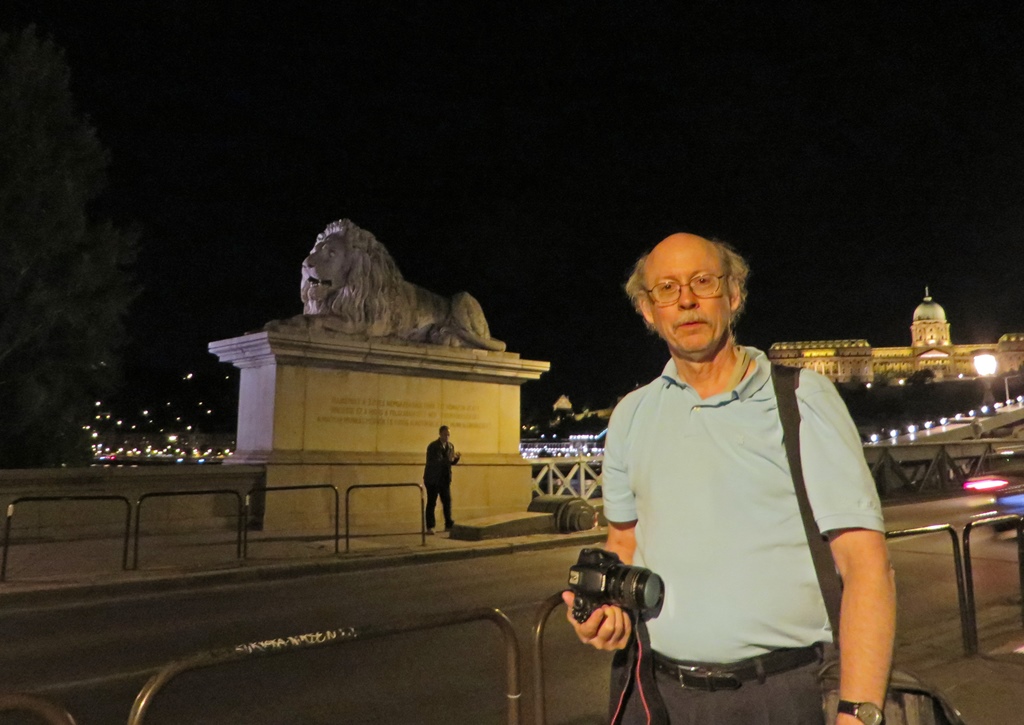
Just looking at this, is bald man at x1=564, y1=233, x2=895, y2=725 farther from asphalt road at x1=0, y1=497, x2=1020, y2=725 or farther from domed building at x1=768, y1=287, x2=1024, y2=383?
domed building at x1=768, y1=287, x2=1024, y2=383

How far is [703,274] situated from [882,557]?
0.92 metres

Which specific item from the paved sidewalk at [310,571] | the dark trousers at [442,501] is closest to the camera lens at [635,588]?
the paved sidewalk at [310,571]

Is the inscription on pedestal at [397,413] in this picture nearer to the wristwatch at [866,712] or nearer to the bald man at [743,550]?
the bald man at [743,550]

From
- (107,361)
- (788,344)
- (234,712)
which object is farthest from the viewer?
(788,344)

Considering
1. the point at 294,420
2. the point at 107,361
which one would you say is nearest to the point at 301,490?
the point at 294,420

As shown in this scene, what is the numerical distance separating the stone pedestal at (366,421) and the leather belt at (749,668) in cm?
1263

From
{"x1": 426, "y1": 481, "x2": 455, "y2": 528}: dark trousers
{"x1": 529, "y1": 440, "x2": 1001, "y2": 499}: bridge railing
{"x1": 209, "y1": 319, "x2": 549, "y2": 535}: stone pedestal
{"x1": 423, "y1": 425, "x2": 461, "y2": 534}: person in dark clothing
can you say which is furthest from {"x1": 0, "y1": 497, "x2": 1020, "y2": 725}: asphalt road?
{"x1": 529, "y1": 440, "x2": 1001, "y2": 499}: bridge railing

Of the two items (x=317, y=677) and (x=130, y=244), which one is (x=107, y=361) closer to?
(x=130, y=244)

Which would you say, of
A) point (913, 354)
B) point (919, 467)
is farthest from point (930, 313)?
point (919, 467)

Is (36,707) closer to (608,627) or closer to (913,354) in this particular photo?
(608,627)

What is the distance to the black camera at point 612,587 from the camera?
2.18m

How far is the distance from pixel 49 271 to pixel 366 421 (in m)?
10.1

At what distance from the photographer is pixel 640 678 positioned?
88.4 inches

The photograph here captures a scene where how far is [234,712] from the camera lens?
5.13m
